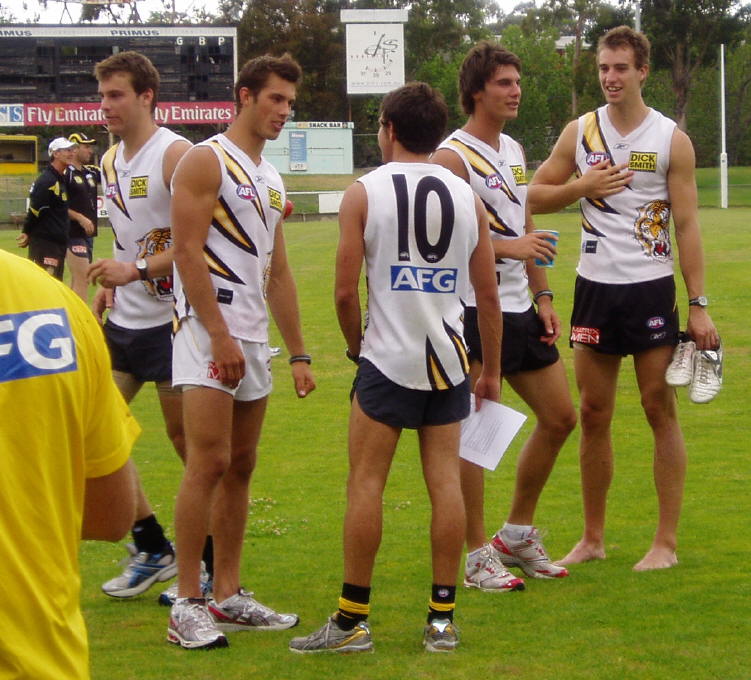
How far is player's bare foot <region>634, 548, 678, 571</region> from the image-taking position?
593cm

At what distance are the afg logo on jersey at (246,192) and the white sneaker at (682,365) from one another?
2.12m

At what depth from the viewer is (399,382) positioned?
15.8 ft

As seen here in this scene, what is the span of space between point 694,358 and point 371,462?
6.00ft

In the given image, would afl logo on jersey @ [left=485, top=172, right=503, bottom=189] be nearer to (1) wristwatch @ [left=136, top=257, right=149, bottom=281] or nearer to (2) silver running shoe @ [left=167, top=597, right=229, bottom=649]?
(1) wristwatch @ [left=136, top=257, right=149, bottom=281]

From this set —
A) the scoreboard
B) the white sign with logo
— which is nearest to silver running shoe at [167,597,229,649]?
the scoreboard

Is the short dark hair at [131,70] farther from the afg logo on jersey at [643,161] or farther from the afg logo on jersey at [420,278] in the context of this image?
the afg logo on jersey at [643,161]

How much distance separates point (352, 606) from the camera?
15.8ft

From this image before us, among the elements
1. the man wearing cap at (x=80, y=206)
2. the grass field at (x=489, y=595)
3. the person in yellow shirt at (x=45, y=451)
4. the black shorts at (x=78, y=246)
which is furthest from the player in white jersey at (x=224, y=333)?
the black shorts at (x=78, y=246)

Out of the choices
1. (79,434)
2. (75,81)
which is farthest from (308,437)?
(75,81)

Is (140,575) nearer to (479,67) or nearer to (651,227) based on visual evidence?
(479,67)

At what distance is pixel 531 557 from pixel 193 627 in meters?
1.73

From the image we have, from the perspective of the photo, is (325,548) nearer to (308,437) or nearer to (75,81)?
(308,437)

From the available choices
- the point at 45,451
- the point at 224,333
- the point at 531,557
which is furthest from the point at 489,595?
the point at 45,451

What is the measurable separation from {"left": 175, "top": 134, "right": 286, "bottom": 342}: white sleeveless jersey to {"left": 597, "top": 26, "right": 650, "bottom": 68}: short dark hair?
6.20 feet
